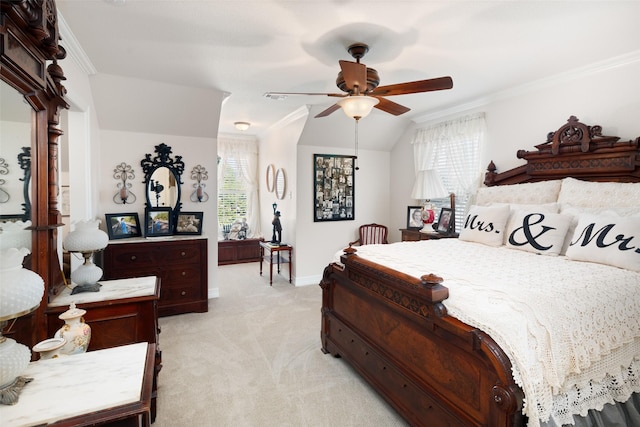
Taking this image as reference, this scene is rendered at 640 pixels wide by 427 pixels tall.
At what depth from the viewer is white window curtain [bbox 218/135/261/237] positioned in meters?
6.42

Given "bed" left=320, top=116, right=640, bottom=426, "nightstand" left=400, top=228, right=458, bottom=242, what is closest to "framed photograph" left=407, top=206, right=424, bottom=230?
"nightstand" left=400, top=228, right=458, bottom=242

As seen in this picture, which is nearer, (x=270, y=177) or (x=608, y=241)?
(x=608, y=241)

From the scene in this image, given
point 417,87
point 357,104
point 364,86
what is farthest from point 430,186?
point 364,86

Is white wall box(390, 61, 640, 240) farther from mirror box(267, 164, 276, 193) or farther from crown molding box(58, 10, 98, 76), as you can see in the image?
crown molding box(58, 10, 98, 76)

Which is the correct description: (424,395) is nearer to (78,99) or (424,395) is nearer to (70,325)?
(70,325)

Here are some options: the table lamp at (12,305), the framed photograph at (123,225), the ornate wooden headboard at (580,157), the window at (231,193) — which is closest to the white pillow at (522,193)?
the ornate wooden headboard at (580,157)

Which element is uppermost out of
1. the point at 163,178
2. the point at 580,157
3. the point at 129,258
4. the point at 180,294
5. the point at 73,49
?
the point at 73,49

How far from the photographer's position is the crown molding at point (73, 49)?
222cm

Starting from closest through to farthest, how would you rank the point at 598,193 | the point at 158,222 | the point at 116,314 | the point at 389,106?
1. the point at 116,314
2. the point at 598,193
3. the point at 389,106
4. the point at 158,222

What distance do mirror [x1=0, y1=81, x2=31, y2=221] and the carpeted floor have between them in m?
1.46

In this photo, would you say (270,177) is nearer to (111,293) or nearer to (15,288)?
(111,293)

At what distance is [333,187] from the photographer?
5.09 meters

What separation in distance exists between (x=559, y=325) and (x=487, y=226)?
1.73m

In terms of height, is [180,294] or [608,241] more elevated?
[608,241]
